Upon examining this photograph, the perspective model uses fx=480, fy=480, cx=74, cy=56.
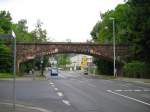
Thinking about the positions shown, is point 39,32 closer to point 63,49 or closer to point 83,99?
point 63,49

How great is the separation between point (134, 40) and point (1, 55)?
25613 mm

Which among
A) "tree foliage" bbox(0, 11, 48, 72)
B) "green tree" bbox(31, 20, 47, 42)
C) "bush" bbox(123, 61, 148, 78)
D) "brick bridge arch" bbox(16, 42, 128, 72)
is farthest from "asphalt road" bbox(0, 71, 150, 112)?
"green tree" bbox(31, 20, 47, 42)

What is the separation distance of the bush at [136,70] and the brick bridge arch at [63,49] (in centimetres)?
1031

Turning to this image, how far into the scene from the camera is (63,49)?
88.7 meters

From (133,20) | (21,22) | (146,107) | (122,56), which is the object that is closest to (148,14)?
(133,20)

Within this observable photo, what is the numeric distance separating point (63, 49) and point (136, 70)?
20230 mm

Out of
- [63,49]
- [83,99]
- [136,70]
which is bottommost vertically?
[83,99]

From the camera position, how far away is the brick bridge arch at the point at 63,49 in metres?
86.8

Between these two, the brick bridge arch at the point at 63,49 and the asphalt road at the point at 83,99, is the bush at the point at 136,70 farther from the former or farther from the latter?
the asphalt road at the point at 83,99

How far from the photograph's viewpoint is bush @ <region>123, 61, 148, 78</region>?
69375mm

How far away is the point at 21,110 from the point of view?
17891mm

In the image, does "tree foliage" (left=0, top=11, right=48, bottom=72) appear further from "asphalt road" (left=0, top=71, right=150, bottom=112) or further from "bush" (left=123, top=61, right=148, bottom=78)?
"bush" (left=123, top=61, right=148, bottom=78)

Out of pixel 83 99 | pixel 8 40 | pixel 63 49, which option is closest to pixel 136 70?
pixel 63 49

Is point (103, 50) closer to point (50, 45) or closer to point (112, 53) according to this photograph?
point (112, 53)
